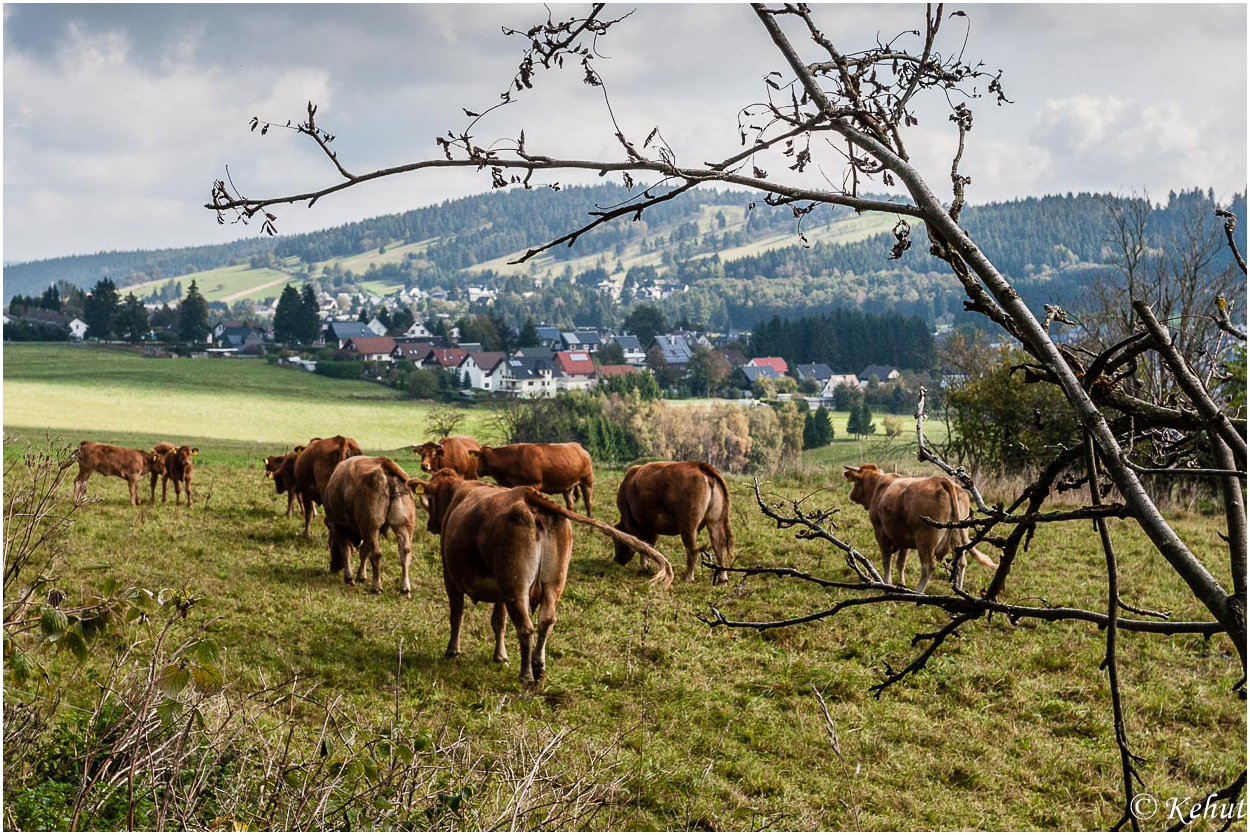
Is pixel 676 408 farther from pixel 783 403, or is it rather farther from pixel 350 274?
pixel 350 274

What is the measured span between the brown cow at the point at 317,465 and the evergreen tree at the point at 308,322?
7138 centimetres

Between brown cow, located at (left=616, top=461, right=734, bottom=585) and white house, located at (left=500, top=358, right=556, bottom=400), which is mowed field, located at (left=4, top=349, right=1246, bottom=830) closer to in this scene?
brown cow, located at (left=616, top=461, right=734, bottom=585)

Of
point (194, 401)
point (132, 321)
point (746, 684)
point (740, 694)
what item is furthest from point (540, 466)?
point (132, 321)

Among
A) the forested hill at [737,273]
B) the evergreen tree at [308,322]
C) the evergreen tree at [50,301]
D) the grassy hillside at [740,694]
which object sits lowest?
the grassy hillside at [740,694]

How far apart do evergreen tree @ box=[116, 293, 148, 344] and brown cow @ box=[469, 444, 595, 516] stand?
74.1 metres

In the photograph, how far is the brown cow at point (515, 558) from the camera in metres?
7.78

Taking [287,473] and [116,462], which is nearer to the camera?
[287,473]

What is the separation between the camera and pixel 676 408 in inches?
2138

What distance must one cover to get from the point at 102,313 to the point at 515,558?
8404 cm

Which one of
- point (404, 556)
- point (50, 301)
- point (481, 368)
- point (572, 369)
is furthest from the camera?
point (50, 301)

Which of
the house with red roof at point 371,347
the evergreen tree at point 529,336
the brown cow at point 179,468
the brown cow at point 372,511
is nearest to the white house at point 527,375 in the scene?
the evergreen tree at point 529,336

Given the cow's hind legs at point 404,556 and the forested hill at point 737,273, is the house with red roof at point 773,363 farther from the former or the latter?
the cow's hind legs at point 404,556

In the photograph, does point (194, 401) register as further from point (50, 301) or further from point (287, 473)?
point (287, 473)

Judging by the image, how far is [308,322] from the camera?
8194 cm
